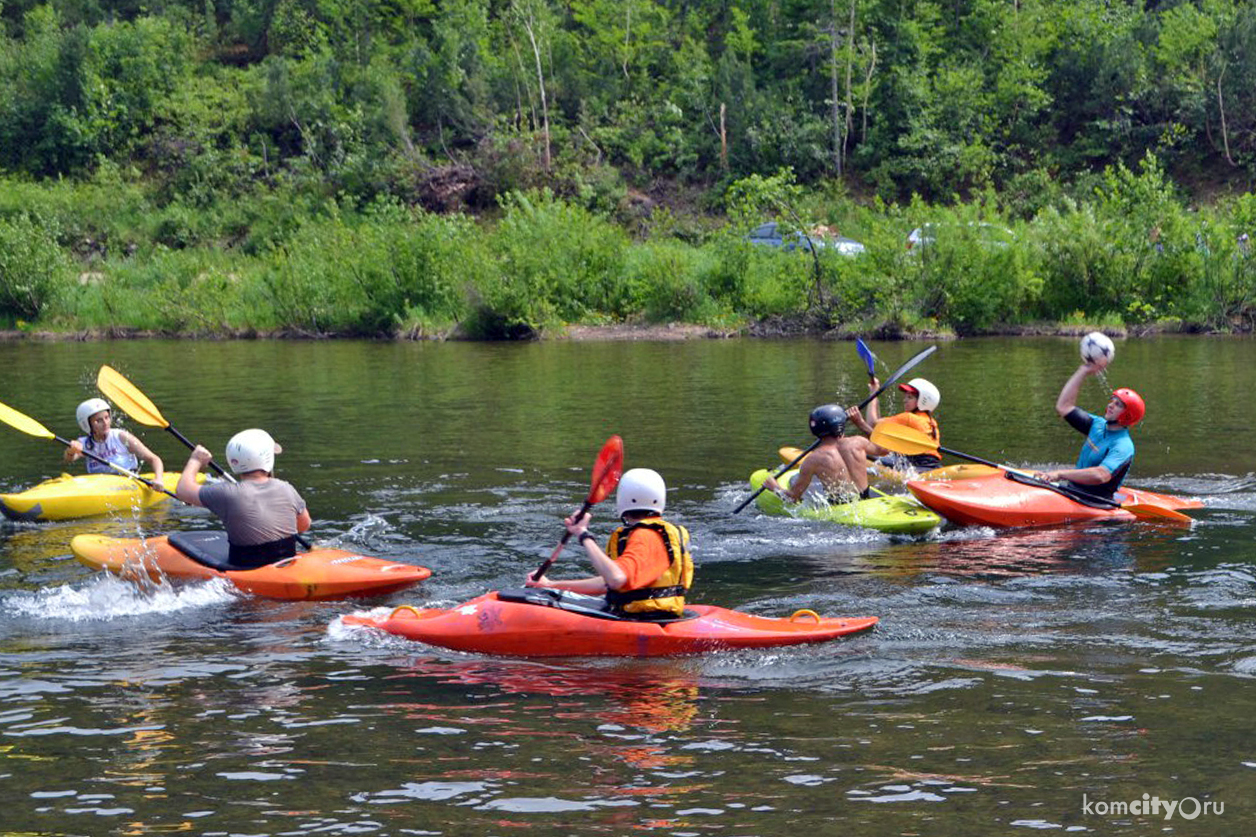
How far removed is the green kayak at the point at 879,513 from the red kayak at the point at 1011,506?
17 centimetres

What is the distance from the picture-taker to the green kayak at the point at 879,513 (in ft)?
37.7

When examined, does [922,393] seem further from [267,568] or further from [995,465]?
[267,568]

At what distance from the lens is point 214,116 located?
48.0m

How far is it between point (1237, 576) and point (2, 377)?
67.4ft

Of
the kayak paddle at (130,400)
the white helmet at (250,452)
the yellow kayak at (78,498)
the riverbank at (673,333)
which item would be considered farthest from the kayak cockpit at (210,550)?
the riverbank at (673,333)

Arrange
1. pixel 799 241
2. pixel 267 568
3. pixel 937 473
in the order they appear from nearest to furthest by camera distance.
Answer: pixel 267 568
pixel 937 473
pixel 799 241

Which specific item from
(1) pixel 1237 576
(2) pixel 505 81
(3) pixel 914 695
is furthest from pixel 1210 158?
(3) pixel 914 695

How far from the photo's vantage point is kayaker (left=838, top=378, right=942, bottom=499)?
39.1 feet

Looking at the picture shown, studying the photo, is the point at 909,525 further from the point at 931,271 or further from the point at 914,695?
the point at 931,271

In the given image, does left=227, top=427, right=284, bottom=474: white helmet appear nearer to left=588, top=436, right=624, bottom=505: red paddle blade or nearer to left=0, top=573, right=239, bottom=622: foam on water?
left=0, top=573, right=239, bottom=622: foam on water

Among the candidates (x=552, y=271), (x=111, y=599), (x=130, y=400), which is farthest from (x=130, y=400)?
(x=552, y=271)

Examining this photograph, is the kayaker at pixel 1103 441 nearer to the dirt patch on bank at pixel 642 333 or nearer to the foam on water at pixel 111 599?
the foam on water at pixel 111 599

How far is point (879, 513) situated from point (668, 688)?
14.5ft

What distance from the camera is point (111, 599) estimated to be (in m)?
9.53
